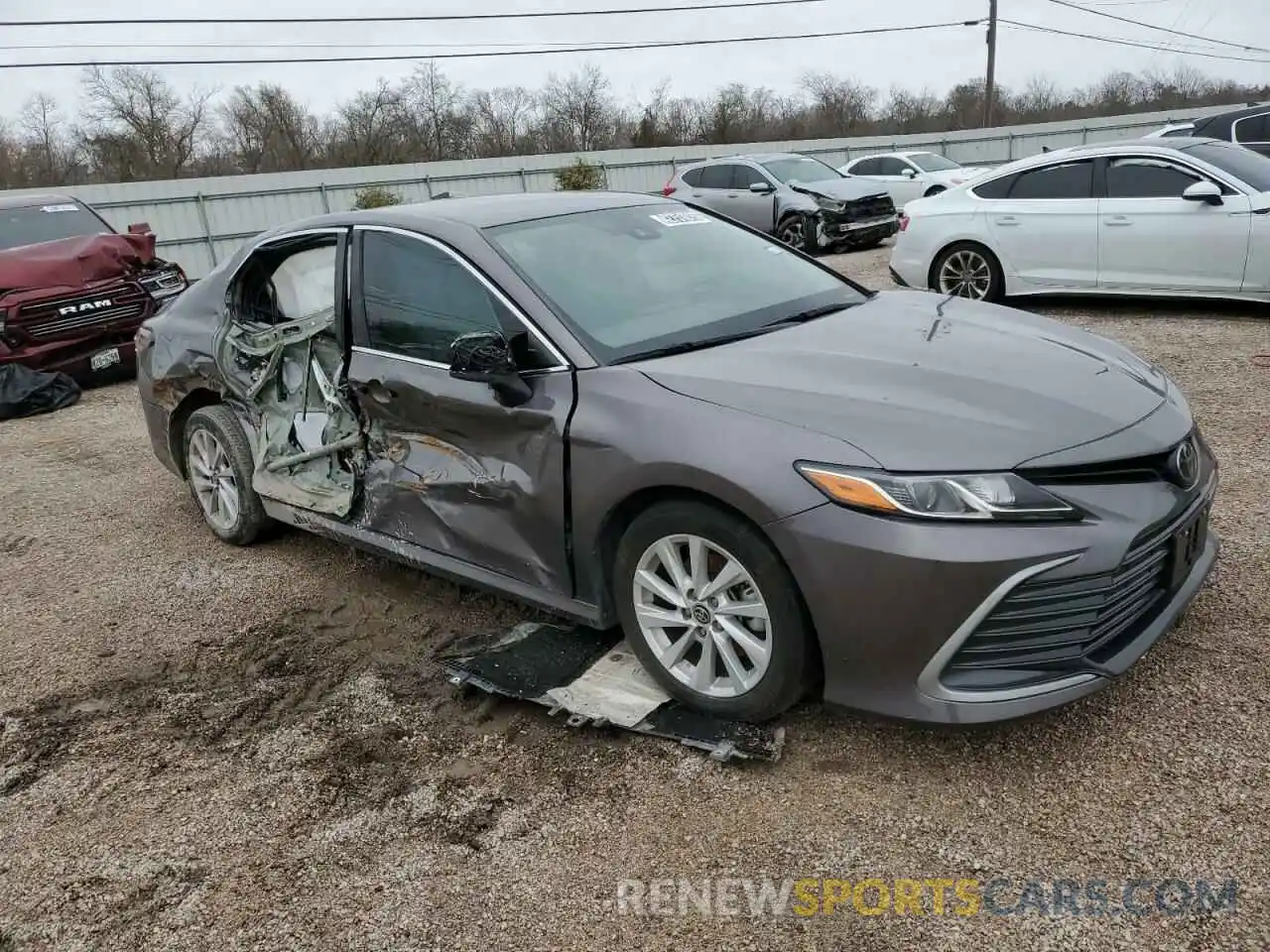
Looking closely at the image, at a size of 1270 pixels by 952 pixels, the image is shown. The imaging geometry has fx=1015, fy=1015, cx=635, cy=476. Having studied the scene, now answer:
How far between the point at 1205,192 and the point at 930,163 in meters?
12.3

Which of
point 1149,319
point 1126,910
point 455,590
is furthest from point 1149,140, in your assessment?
point 1126,910

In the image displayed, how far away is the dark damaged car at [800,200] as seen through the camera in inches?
594

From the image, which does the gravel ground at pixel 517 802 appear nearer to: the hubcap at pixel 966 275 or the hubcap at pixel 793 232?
the hubcap at pixel 966 275

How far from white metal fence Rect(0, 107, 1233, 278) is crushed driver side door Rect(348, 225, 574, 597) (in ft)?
44.4

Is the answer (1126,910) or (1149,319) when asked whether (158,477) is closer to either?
(1126,910)

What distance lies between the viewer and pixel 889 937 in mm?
2273

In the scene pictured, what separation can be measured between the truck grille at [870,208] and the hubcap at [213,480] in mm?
11846

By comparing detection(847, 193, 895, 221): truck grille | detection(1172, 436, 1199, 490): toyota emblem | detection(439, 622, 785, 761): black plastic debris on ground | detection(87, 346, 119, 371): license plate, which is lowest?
detection(439, 622, 785, 761): black plastic debris on ground

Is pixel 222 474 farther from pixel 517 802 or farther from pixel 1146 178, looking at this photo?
pixel 1146 178

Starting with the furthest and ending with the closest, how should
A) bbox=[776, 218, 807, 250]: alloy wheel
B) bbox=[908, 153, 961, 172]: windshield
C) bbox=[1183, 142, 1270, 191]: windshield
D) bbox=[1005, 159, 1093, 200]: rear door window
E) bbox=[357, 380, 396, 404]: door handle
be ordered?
1. bbox=[908, 153, 961, 172]: windshield
2. bbox=[776, 218, 807, 250]: alloy wheel
3. bbox=[1005, 159, 1093, 200]: rear door window
4. bbox=[1183, 142, 1270, 191]: windshield
5. bbox=[357, 380, 396, 404]: door handle

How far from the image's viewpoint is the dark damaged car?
1509 centimetres

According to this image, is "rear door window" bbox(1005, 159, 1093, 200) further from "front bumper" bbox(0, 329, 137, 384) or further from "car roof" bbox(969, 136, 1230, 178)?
"front bumper" bbox(0, 329, 137, 384)

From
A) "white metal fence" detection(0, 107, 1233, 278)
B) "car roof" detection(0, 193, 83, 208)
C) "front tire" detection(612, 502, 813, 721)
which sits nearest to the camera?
"front tire" detection(612, 502, 813, 721)

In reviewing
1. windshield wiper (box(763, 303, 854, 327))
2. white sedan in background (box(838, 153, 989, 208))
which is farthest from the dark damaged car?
windshield wiper (box(763, 303, 854, 327))
